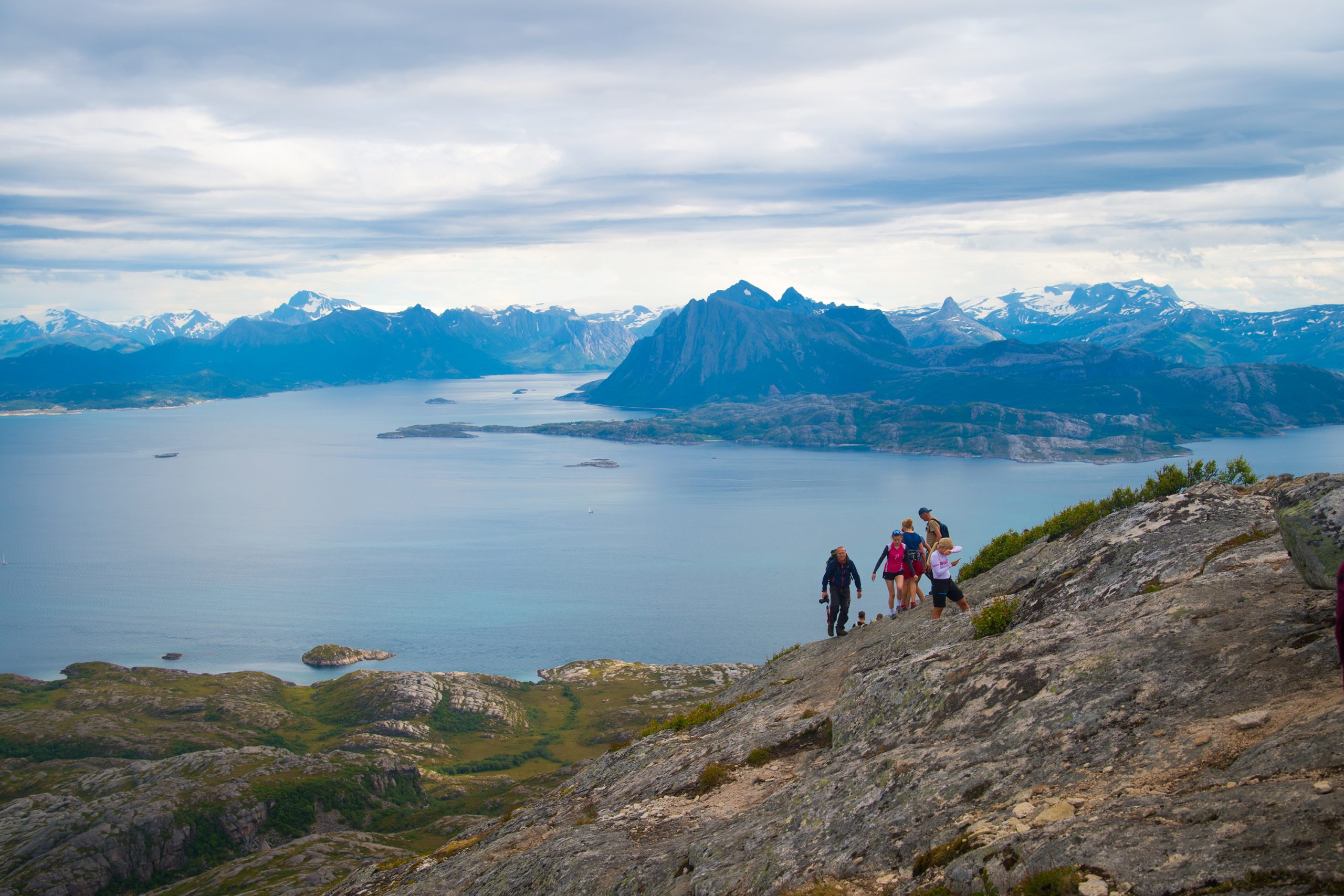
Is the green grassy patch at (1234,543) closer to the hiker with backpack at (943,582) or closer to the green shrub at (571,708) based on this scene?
the hiker with backpack at (943,582)

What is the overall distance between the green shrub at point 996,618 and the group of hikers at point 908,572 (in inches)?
119

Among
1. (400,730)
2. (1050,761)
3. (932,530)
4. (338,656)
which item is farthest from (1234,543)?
(338,656)

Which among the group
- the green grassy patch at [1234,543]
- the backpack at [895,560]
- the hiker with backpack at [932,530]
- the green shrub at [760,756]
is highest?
the green grassy patch at [1234,543]

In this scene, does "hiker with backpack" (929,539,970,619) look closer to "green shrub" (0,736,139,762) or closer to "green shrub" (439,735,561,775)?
"green shrub" (439,735,561,775)

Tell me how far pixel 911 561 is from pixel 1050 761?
1596cm

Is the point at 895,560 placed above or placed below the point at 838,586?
above

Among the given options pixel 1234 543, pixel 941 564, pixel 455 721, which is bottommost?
pixel 455 721

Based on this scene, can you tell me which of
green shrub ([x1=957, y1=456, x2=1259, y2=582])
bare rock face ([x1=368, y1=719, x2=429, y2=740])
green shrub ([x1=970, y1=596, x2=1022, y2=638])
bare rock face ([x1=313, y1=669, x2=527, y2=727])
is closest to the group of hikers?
green shrub ([x1=957, y1=456, x2=1259, y2=582])

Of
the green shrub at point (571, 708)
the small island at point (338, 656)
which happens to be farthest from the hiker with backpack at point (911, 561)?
the small island at point (338, 656)

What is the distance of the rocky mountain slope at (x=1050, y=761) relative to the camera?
934 cm

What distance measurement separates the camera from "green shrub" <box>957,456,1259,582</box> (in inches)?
995

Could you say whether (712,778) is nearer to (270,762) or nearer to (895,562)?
(895,562)

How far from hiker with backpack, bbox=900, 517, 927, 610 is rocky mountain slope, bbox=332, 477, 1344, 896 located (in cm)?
407

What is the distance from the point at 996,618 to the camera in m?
19.5
